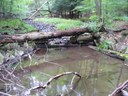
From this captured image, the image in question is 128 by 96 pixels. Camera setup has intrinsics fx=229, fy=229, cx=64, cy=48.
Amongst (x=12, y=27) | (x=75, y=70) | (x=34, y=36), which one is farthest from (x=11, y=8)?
(x=75, y=70)

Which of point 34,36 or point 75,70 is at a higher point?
point 34,36

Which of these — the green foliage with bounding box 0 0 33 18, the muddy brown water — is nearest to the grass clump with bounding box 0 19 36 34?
the green foliage with bounding box 0 0 33 18

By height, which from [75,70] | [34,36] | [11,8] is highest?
[11,8]

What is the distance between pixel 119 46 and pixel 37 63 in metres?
4.17

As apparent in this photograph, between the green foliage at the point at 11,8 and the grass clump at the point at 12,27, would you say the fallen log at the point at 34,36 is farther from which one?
the green foliage at the point at 11,8

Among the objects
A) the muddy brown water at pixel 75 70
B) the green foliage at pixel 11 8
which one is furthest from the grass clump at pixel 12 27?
the muddy brown water at pixel 75 70

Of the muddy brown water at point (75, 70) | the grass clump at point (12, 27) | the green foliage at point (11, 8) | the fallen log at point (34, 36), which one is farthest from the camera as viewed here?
the green foliage at point (11, 8)

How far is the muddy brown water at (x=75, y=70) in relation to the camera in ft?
21.2

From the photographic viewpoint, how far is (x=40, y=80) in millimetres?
7332

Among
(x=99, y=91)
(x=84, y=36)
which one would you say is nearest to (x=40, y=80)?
(x=99, y=91)

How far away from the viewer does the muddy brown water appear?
6.46 meters

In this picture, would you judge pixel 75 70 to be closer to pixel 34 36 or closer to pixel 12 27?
pixel 34 36

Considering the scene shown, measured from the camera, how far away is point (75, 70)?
837 cm

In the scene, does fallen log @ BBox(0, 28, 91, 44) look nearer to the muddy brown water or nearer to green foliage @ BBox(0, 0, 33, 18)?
the muddy brown water
